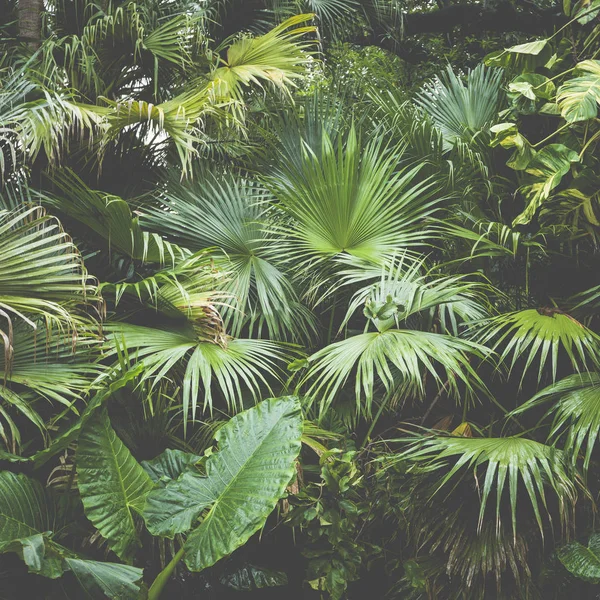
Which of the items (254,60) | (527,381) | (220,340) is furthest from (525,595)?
(254,60)

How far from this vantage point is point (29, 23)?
4.66 metres

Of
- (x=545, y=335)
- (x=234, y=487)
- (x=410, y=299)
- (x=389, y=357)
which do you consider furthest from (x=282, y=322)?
(x=545, y=335)

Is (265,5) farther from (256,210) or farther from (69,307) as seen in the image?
(69,307)

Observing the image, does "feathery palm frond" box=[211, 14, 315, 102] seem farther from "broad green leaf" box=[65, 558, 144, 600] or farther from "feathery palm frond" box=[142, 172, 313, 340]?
"broad green leaf" box=[65, 558, 144, 600]

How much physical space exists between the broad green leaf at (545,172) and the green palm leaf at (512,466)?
1219 mm

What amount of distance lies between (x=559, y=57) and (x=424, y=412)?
7.24ft

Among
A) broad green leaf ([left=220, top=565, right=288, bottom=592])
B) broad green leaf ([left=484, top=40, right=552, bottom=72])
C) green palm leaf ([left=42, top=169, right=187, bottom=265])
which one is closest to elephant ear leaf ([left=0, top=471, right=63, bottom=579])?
broad green leaf ([left=220, top=565, right=288, bottom=592])

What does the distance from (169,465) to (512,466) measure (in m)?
1.33

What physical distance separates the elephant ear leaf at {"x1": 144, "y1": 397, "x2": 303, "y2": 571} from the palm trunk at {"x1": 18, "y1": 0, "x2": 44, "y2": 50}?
3.15m

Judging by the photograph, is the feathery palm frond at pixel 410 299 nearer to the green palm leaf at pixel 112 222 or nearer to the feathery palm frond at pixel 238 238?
the feathery palm frond at pixel 238 238

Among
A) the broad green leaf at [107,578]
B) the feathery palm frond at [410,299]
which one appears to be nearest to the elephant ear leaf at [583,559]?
the feathery palm frond at [410,299]

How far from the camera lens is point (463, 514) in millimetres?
2898

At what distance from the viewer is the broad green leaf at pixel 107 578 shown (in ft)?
7.97

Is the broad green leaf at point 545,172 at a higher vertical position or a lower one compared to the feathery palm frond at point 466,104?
lower
